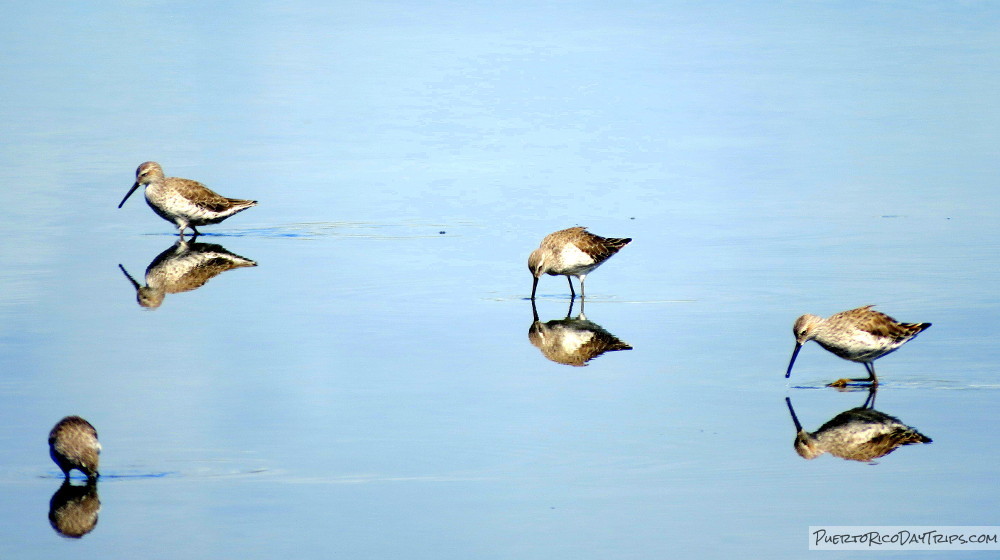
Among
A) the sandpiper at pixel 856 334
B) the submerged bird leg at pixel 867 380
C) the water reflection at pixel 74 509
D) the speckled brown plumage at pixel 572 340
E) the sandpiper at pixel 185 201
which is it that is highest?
the sandpiper at pixel 185 201

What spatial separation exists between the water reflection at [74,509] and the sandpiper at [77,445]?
0.49 feet

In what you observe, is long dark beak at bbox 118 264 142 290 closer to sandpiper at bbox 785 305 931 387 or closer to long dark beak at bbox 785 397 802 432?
sandpiper at bbox 785 305 931 387

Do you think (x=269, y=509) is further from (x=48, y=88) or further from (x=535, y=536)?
(x=48, y=88)

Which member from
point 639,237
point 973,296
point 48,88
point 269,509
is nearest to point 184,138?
point 48,88

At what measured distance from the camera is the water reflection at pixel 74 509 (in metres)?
9.19

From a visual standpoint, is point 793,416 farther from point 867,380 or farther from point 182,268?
point 182,268

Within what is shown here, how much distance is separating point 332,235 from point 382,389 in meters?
7.21

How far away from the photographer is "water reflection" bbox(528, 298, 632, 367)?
44.4ft

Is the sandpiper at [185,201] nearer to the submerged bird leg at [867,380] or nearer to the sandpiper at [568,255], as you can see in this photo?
the sandpiper at [568,255]

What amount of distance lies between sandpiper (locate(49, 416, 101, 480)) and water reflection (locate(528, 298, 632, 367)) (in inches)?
181

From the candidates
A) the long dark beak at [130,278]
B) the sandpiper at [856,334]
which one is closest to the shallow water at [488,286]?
the long dark beak at [130,278]

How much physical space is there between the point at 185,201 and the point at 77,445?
10240 mm

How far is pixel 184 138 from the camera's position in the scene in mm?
25859

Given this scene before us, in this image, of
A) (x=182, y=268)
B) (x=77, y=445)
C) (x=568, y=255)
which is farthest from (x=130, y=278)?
(x=77, y=445)
